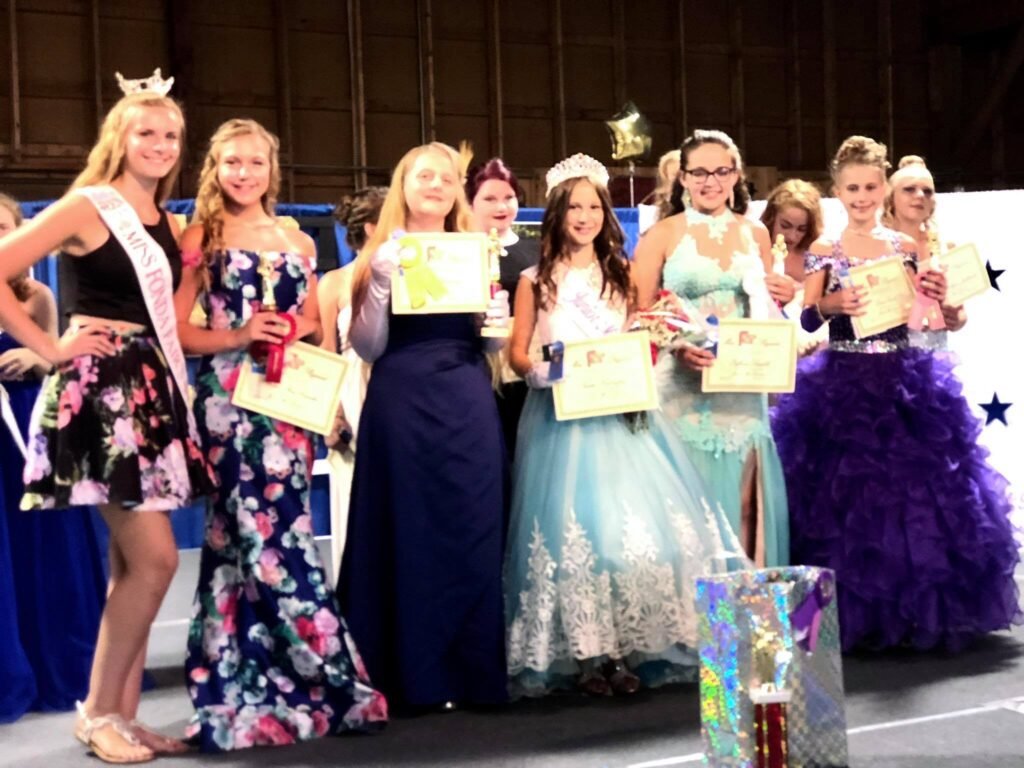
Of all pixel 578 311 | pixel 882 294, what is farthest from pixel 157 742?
pixel 882 294

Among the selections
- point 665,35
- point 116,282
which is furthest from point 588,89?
point 116,282

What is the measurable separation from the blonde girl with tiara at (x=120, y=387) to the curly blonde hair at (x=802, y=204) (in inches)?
80.3

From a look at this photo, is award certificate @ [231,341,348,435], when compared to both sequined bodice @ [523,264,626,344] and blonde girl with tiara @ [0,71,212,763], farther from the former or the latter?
sequined bodice @ [523,264,626,344]

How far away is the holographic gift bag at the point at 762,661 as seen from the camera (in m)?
2.42

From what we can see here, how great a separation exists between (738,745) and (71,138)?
8666mm

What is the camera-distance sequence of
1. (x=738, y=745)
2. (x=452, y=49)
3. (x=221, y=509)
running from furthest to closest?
1. (x=452, y=49)
2. (x=221, y=509)
3. (x=738, y=745)

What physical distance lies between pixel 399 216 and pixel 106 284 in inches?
29.1

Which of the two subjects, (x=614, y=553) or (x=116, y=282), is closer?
(x=116, y=282)

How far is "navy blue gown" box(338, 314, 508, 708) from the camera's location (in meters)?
3.11

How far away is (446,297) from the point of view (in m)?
3.06

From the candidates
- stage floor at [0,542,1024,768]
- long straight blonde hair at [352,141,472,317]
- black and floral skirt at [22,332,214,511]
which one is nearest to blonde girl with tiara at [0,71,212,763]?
black and floral skirt at [22,332,214,511]

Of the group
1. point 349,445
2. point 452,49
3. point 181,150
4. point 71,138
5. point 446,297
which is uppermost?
point 452,49

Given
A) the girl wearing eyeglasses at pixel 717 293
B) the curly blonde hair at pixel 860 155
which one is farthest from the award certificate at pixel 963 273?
the girl wearing eyeglasses at pixel 717 293

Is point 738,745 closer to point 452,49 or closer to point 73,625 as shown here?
point 73,625
